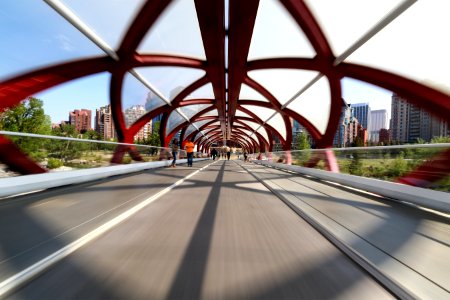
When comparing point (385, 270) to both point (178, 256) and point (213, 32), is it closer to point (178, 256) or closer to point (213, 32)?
point (178, 256)

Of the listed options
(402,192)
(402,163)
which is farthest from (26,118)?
(402,192)

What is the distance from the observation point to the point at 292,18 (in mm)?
11594

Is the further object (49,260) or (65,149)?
(65,149)

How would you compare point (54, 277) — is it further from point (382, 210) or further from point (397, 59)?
point (397, 59)

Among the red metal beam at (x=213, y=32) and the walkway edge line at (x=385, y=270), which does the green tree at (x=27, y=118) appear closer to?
the red metal beam at (x=213, y=32)

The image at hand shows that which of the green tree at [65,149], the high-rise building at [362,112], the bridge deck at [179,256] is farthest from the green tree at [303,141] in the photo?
the bridge deck at [179,256]

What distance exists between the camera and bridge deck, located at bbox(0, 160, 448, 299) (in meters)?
1.94

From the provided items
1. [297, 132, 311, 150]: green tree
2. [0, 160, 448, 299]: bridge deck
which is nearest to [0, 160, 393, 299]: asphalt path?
[0, 160, 448, 299]: bridge deck

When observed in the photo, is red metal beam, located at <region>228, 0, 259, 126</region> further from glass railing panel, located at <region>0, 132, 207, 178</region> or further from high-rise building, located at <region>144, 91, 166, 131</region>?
high-rise building, located at <region>144, 91, 166, 131</region>

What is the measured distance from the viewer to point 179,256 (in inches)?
99.8

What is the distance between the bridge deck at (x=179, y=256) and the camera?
194cm

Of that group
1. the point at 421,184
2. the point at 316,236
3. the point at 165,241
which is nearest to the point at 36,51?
the point at 165,241

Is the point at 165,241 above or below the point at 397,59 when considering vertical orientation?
below

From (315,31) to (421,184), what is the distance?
8763mm
